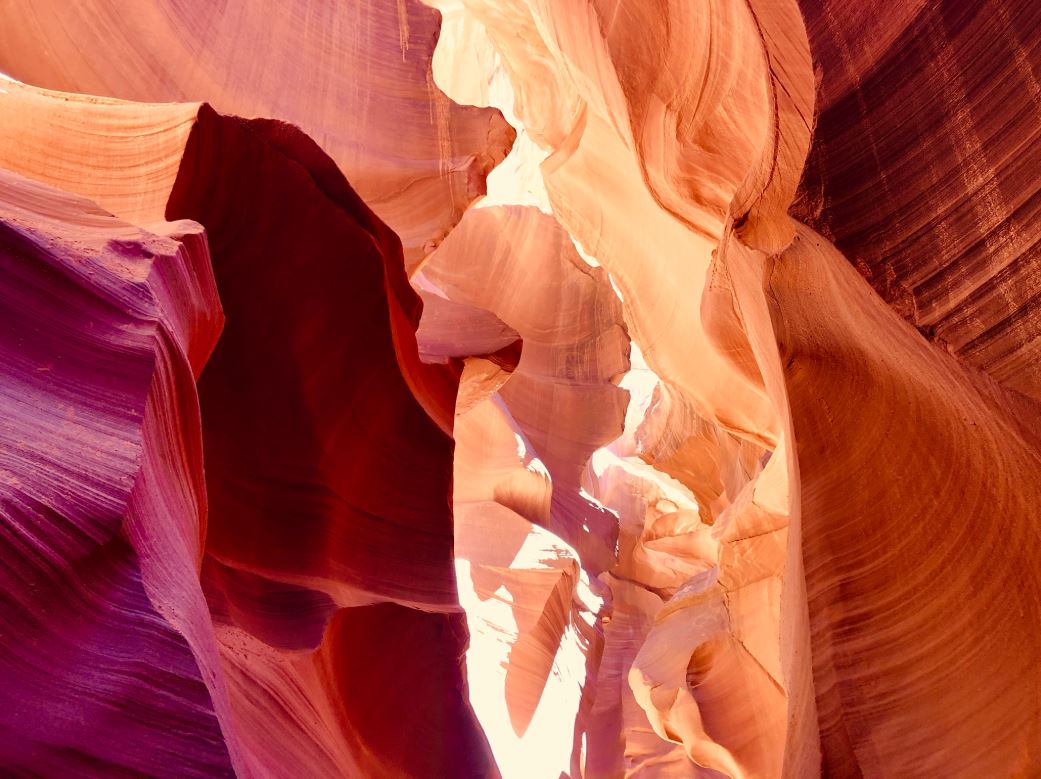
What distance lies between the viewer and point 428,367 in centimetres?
412

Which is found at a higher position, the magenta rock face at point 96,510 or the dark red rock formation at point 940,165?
the dark red rock formation at point 940,165

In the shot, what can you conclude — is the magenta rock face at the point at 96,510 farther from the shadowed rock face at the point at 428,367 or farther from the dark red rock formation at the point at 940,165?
the dark red rock formation at the point at 940,165

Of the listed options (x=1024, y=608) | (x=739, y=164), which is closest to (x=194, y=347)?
(x=1024, y=608)

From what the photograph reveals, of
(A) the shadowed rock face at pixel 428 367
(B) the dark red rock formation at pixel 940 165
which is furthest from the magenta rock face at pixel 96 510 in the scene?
(B) the dark red rock formation at pixel 940 165

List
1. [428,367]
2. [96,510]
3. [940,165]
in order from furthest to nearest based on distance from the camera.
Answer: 1. [428,367]
2. [940,165]
3. [96,510]

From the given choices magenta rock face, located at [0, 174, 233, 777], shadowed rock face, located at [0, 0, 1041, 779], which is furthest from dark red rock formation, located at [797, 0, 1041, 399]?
magenta rock face, located at [0, 174, 233, 777]

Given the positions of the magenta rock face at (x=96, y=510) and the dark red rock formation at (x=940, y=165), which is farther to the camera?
the dark red rock formation at (x=940, y=165)

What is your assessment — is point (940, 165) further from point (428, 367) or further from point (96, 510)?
point (428, 367)

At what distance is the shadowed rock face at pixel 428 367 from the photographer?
1.69m

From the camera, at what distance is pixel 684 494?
→ 10711 mm

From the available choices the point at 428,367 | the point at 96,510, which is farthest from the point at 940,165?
the point at 428,367

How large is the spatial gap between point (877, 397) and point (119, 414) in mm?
1904

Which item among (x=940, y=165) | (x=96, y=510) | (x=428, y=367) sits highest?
Result: (x=940, y=165)

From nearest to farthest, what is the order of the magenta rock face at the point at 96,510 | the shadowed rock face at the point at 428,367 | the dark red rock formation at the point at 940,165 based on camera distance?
1. the magenta rock face at the point at 96,510
2. the shadowed rock face at the point at 428,367
3. the dark red rock formation at the point at 940,165
